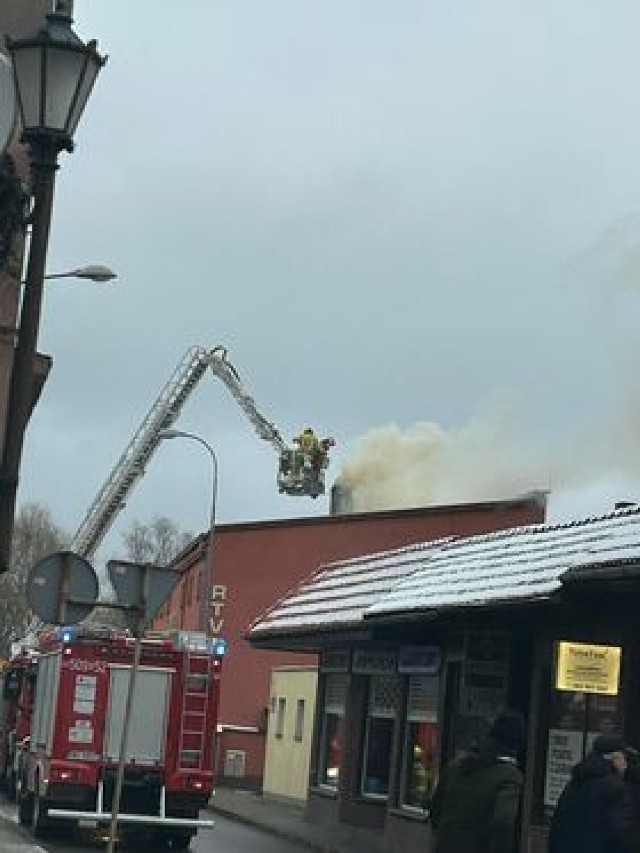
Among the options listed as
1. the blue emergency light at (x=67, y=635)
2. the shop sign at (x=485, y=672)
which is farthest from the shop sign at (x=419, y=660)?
the blue emergency light at (x=67, y=635)

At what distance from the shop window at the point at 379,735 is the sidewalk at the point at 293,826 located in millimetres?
750

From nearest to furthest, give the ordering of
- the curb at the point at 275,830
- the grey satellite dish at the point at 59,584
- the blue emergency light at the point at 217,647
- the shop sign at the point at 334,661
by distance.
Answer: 1. the grey satellite dish at the point at 59,584
2. the blue emergency light at the point at 217,647
3. the curb at the point at 275,830
4. the shop sign at the point at 334,661

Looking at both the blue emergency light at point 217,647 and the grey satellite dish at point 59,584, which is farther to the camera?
the blue emergency light at point 217,647

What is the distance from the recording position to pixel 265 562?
48.0 m

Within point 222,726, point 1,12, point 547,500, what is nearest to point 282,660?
point 222,726

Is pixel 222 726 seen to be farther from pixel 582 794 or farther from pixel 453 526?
pixel 582 794

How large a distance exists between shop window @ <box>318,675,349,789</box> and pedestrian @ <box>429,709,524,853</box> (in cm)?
1824

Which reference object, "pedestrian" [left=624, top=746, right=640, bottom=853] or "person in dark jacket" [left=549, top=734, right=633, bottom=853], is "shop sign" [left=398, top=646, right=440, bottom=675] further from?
"person in dark jacket" [left=549, top=734, right=633, bottom=853]

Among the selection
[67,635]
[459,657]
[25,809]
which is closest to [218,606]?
[25,809]

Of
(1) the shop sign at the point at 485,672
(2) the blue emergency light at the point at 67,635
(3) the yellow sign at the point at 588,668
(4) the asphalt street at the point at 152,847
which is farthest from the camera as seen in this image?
(2) the blue emergency light at the point at 67,635

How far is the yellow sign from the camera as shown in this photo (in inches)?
604

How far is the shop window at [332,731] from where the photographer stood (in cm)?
A: 2716

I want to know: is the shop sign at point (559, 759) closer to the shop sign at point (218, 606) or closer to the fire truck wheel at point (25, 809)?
the fire truck wheel at point (25, 809)

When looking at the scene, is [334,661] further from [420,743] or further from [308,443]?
[308,443]
